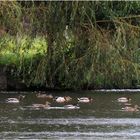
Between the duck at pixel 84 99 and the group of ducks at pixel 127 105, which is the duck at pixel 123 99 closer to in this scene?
the group of ducks at pixel 127 105

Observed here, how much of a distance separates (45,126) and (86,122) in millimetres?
973

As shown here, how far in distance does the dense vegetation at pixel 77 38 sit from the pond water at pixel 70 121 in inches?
31.8

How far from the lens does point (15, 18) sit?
14891 millimetres

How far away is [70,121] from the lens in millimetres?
12508

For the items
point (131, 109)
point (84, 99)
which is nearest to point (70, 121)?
point (131, 109)

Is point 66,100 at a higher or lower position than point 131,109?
higher

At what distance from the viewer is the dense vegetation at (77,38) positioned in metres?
15.2

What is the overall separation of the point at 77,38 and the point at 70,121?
12.6 ft

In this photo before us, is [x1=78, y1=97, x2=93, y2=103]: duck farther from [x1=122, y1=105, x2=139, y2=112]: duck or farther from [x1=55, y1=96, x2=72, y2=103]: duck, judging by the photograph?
[x1=122, y1=105, x2=139, y2=112]: duck

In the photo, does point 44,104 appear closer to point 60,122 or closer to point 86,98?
point 86,98

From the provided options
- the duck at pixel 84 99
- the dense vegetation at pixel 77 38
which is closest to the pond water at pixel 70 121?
the duck at pixel 84 99

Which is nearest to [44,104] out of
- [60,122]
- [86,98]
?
[86,98]

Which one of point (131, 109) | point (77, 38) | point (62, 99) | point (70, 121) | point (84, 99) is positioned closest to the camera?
point (70, 121)

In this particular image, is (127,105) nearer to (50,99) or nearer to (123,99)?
(123,99)
